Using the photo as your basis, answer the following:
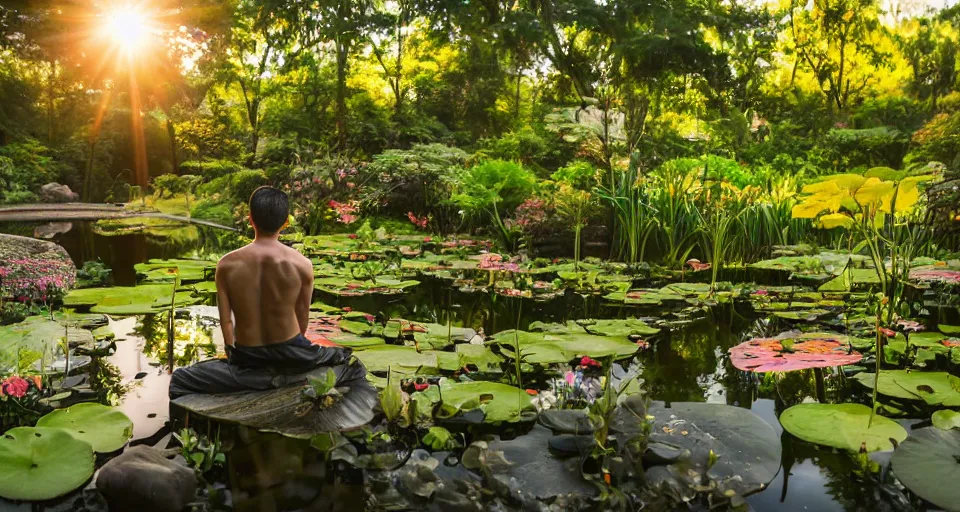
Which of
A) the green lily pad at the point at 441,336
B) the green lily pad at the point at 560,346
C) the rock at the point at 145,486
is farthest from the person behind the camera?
the green lily pad at the point at 441,336

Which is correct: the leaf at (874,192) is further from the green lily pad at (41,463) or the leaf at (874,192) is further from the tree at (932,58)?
the tree at (932,58)

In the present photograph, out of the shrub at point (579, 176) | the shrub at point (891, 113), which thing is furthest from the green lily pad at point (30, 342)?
the shrub at point (891, 113)

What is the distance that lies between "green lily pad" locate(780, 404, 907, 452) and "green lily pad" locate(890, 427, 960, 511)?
0.14m

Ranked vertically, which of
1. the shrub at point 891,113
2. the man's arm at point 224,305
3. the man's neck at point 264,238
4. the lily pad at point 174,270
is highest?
the shrub at point 891,113

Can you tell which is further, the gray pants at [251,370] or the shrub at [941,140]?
the shrub at [941,140]

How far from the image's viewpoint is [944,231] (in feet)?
15.6

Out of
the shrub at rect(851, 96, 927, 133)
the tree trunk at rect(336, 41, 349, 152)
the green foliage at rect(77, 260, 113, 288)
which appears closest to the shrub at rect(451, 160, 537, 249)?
the green foliage at rect(77, 260, 113, 288)

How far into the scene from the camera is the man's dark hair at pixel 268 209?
2.11m

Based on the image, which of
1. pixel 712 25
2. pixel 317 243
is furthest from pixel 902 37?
pixel 317 243

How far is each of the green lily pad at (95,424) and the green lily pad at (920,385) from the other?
273cm

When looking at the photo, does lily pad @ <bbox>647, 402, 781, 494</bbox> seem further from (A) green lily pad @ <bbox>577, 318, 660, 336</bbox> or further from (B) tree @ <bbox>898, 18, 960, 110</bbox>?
(B) tree @ <bbox>898, 18, 960, 110</bbox>

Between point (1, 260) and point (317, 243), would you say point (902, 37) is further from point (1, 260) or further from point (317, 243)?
point (1, 260)

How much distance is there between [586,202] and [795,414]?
508 centimetres

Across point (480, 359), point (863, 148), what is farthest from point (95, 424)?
point (863, 148)
